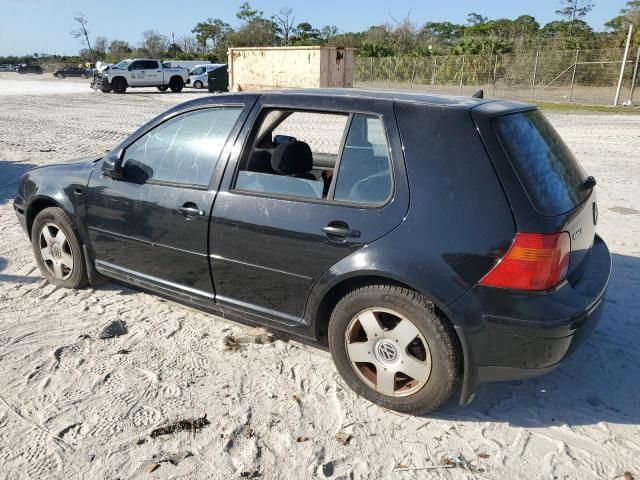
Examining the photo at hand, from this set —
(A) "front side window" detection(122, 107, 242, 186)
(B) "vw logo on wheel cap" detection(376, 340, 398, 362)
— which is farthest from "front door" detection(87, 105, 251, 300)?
(B) "vw logo on wheel cap" detection(376, 340, 398, 362)

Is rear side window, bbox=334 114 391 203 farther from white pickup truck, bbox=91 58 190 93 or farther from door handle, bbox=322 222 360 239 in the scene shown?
white pickup truck, bbox=91 58 190 93

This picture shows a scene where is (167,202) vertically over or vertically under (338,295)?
over

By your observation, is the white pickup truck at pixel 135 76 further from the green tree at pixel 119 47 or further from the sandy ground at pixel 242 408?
the green tree at pixel 119 47

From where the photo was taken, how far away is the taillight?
2.51 metres

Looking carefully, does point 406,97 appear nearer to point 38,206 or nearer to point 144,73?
point 38,206

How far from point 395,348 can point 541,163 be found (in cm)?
125

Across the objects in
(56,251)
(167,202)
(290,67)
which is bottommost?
(56,251)

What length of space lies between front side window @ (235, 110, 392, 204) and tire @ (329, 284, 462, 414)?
557 mm

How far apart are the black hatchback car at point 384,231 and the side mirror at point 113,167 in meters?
0.01

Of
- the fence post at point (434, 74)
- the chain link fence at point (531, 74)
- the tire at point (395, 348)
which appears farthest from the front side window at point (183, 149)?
the fence post at point (434, 74)

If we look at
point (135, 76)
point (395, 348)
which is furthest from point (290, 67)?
point (395, 348)

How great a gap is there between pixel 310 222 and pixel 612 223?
474cm

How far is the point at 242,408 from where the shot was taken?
Result: 119 inches

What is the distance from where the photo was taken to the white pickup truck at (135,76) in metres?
30.0
